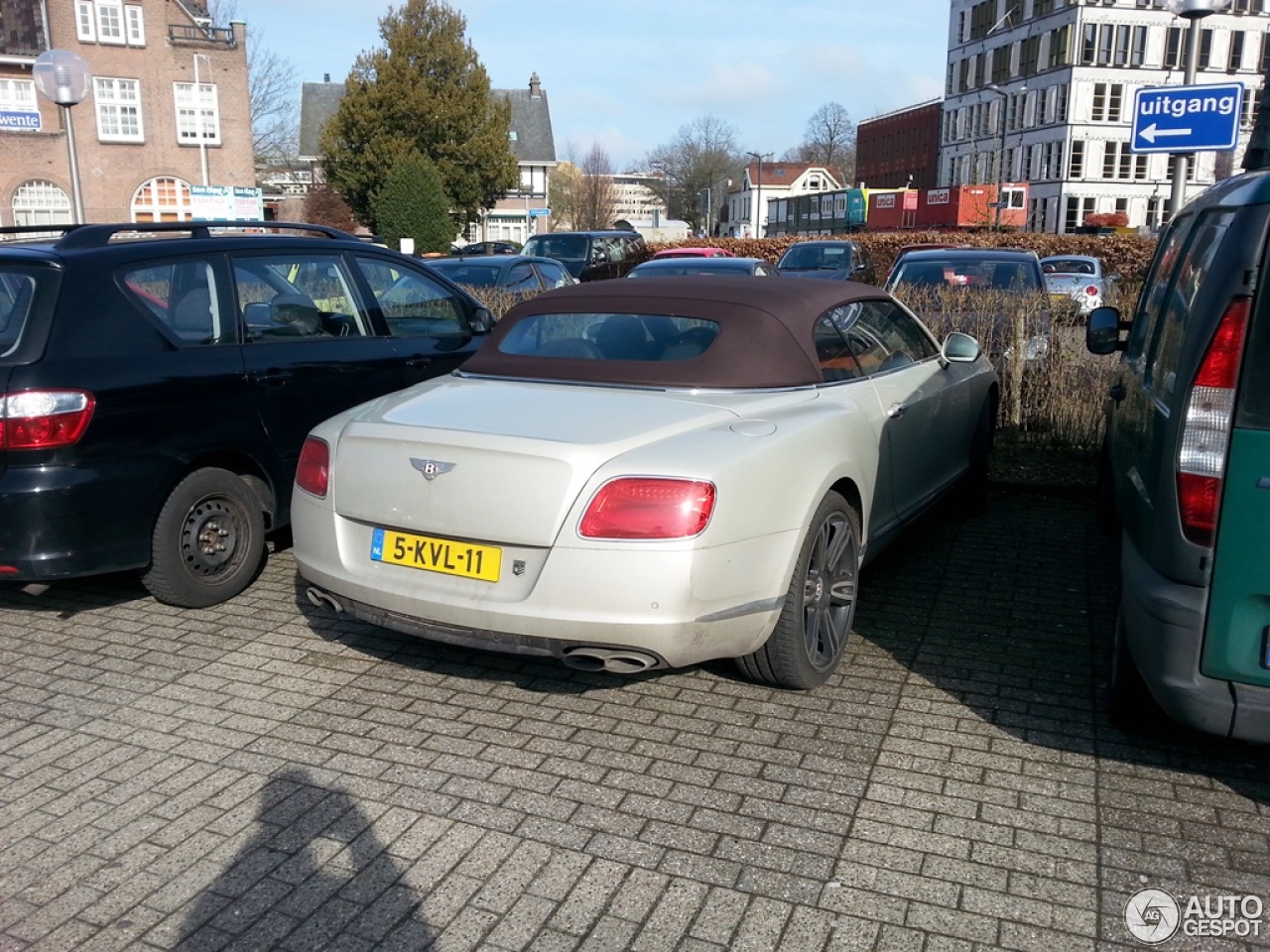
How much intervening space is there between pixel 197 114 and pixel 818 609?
49795mm

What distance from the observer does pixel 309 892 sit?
124 inches

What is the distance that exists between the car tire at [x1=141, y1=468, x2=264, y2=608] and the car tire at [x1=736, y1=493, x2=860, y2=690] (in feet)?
8.80

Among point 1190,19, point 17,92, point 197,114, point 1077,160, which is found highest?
point 17,92

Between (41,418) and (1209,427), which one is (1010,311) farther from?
(41,418)

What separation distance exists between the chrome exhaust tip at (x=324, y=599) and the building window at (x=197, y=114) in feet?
158

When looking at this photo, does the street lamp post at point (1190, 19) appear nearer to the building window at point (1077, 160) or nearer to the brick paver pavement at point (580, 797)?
the brick paver pavement at point (580, 797)

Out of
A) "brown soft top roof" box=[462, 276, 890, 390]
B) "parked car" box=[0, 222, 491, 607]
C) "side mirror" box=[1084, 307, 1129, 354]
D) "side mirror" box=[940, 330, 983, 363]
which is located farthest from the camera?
"side mirror" box=[1084, 307, 1129, 354]

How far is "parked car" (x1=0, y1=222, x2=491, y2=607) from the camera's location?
4.79 m

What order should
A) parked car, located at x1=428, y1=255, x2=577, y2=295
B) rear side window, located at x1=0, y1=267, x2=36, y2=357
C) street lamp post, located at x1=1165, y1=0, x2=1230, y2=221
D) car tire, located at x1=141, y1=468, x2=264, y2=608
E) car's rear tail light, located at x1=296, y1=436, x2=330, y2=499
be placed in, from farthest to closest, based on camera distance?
parked car, located at x1=428, y1=255, x2=577, y2=295
street lamp post, located at x1=1165, y1=0, x2=1230, y2=221
car tire, located at x1=141, y1=468, x2=264, y2=608
rear side window, located at x1=0, y1=267, x2=36, y2=357
car's rear tail light, located at x1=296, y1=436, x2=330, y2=499

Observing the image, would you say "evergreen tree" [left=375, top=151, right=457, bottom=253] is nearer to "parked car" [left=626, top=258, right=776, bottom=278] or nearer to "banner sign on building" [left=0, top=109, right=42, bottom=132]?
"parked car" [left=626, top=258, right=776, bottom=278]

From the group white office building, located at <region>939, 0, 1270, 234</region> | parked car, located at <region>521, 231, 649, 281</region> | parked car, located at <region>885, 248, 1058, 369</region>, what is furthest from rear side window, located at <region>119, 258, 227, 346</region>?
white office building, located at <region>939, 0, 1270, 234</region>

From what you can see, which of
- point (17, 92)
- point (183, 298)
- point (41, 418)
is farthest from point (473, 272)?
point (17, 92)

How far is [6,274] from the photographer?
5.06 meters

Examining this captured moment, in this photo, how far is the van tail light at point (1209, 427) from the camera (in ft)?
10.7
